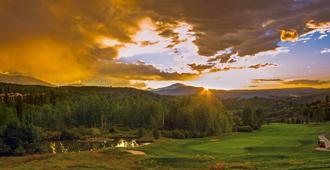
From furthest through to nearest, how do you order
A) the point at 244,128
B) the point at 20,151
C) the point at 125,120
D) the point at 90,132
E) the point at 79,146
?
the point at 125,120, the point at 90,132, the point at 244,128, the point at 79,146, the point at 20,151

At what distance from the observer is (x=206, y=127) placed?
115 meters

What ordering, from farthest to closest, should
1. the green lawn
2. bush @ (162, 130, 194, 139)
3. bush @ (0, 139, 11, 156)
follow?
bush @ (162, 130, 194, 139), bush @ (0, 139, 11, 156), the green lawn

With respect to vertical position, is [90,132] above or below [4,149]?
above

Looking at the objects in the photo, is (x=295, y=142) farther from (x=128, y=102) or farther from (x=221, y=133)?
(x=128, y=102)

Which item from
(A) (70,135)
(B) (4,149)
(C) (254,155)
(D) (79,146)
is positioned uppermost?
(A) (70,135)

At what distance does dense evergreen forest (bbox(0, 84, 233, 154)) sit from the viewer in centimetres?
8956

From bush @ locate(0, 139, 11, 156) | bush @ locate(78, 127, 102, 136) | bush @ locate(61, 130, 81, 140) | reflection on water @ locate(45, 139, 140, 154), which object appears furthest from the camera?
bush @ locate(78, 127, 102, 136)

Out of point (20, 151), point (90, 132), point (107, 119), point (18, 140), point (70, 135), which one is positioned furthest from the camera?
point (107, 119)

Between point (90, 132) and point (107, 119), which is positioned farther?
point (107, 119)

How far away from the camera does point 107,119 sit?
15600 cm

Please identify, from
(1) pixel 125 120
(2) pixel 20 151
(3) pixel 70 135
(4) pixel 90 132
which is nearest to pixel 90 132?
(4) pixel 90 132

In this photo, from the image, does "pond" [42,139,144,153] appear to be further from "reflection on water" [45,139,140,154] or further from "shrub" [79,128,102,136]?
"shrub" [79,128,102,136]

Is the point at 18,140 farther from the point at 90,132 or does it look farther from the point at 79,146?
the point at 90,132

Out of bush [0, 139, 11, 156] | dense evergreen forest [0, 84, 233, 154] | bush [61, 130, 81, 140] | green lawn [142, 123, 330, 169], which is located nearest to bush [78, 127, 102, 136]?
dense evergreen forest [0, 84, 233, 154]
